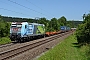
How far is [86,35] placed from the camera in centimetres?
3142

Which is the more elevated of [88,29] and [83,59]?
[88,29]

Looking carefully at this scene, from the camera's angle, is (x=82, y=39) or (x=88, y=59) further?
(x=82, y=39)

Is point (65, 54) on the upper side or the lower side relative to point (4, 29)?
lower

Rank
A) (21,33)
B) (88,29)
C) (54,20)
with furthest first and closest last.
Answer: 1. (54,20)
2. (21,33)
3. (88,29)

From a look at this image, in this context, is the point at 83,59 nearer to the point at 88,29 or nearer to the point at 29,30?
the point at 88,29

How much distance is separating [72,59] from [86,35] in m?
14.1

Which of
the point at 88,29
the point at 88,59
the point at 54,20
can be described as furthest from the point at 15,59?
the point at 54,20

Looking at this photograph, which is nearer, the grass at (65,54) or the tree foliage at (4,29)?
the grass at (65,54)

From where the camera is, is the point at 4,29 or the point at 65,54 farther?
the point at 4,29

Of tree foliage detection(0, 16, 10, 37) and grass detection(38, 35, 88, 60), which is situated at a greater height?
tree foliage detection(0, 16, 10, 37)

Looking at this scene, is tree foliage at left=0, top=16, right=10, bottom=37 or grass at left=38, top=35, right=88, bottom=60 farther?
tree foliage at left=0, top=16, right=10, bottom=37

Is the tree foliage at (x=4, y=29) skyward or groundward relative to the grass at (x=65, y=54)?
skyward

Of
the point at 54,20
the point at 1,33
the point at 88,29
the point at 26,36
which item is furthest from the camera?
the point at 54,20

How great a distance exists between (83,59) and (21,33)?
20793 mm
